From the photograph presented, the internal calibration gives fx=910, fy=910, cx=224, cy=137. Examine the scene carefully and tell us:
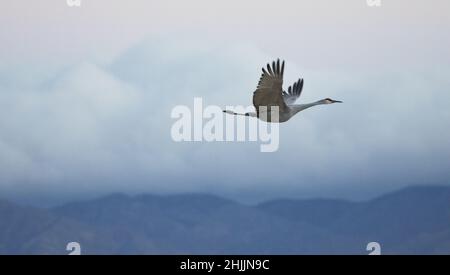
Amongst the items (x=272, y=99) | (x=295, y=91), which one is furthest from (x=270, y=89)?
(x=295, y=91)

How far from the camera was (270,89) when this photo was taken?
16844mm

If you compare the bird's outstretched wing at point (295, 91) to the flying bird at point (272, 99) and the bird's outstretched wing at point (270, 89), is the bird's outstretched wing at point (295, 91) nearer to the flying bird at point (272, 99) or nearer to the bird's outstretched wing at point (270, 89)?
the flying bird at point (272, 99)

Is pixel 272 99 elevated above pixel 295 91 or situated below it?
below

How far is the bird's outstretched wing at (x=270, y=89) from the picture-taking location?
16.6m

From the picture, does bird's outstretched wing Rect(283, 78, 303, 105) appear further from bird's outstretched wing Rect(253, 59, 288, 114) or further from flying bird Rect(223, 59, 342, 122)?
bird's outstretched wing Rect(253, 59, 288, 114)

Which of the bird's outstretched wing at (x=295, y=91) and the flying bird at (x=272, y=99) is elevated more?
the bird's outstretched wing at (x=295, y=91)

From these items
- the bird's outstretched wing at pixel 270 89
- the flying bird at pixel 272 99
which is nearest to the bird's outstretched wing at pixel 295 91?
the flying bird at pixel 272 99

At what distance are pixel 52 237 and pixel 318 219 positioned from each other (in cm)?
1145

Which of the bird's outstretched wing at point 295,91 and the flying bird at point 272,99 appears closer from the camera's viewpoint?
the flying bird at point 272,99

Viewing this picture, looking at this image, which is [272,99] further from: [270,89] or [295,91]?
[295,91]

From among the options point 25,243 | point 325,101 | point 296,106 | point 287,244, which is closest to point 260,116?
point 296,106

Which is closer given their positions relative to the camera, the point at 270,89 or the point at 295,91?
the point at 270,89

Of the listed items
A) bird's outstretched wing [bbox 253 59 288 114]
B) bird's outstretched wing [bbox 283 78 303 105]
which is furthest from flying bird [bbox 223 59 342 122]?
bird's outstretched wing [bbox 283 78 303 105]
